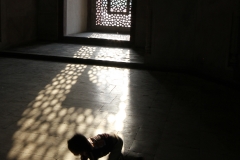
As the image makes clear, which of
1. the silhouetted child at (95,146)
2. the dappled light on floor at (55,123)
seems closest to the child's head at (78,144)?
the silhouetted child at (95,146)

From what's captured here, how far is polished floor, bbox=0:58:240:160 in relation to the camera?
3.30 m

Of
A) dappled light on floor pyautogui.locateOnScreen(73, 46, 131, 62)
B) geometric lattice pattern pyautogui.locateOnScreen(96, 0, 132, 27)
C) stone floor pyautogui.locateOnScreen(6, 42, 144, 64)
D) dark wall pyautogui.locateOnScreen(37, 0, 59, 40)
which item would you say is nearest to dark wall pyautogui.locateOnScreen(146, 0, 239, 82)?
stone floor pyautogui.locateOnScreen(6, 42, 144, 64)

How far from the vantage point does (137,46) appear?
931cm

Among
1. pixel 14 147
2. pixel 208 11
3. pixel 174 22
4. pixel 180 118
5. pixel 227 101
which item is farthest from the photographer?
pixel 174 22

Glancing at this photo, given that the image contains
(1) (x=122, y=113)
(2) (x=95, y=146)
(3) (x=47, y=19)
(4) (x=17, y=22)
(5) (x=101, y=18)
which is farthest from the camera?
(5) (x=101, y=18)

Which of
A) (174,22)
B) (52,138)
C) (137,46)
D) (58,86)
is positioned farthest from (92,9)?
(52,138)

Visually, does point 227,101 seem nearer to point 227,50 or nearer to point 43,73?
point 227,50

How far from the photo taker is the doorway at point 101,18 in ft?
35.0

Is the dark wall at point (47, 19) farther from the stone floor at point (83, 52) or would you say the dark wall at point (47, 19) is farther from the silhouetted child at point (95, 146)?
the silhouetted child at point (95, 146)

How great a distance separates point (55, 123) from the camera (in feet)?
12.8

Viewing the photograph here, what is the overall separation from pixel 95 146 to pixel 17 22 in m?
6.99

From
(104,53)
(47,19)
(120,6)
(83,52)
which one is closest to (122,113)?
(104,53)

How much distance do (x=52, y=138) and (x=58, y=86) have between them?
2136mm

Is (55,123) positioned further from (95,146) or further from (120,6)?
(120,6)
